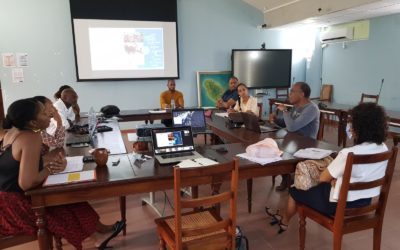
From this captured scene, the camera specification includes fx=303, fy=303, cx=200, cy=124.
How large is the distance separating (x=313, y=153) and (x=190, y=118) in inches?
57.7

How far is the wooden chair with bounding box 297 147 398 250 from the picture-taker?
1670 mm

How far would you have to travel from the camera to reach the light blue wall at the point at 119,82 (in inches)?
212

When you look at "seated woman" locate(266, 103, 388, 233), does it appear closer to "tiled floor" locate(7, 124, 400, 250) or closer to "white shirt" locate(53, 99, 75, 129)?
"tiled floor" locate(7, 124, 400, 250)

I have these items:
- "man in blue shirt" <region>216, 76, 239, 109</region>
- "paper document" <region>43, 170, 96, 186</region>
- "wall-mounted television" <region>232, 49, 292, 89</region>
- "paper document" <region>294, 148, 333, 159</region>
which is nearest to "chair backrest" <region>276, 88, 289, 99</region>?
"wall-mounted television" <region>232, 49, 292, 89</region>

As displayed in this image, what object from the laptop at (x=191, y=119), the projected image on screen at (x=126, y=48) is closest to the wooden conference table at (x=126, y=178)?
the laptop at (x=191, y=119)

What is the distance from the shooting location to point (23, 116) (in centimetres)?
170

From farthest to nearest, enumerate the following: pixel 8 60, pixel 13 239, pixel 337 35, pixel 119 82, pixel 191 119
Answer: pixel 337 35, pixel 119 82, pixel 8 60, pixel 191 119, pixel 13 239

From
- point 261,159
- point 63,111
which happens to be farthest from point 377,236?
point 63,111

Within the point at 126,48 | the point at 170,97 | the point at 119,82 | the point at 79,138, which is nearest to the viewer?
the point at 79,138

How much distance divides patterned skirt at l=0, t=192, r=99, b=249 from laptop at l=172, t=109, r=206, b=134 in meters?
1.57

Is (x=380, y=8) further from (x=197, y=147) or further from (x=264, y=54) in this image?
(x=197, y=147)

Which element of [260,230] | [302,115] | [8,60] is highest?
[8,60]

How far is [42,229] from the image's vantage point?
1629 millimetres

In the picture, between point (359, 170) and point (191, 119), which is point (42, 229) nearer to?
point (359, 170)
